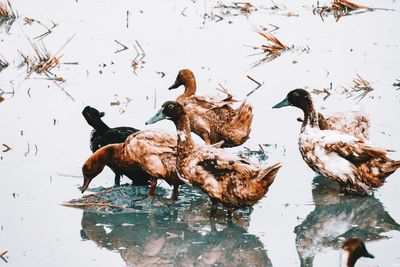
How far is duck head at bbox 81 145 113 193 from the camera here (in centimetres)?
740

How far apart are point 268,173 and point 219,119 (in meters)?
2.36

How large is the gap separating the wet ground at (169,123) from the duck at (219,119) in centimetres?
35

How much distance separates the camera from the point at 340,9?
15406 millimetres

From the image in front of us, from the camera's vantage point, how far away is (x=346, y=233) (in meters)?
6.63

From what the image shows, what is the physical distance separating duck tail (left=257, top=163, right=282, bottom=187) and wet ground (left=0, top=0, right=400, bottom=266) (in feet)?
1.48

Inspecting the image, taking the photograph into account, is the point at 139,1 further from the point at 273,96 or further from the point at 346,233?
the point at 346,233

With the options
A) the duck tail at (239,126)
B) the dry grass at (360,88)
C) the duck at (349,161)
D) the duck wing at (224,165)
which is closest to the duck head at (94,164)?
the duck wing at (224,165)

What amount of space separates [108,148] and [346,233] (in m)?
2.42

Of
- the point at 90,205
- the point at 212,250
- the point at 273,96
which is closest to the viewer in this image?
the point at 212,250

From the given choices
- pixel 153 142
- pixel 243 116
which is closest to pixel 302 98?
pixel 243 116

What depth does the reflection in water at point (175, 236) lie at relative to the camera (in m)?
6.15

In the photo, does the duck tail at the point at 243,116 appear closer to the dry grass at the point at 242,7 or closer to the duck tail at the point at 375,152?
the duck tail at the point at 375,152

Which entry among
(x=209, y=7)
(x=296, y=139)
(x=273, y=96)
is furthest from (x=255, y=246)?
(x=209, y=7)

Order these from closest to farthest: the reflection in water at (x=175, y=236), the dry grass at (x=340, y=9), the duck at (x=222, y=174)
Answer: the reflection in water at (x=175, y=236)
the duck at (x=222, y=174)
the dry grass at (x=340, y=9)
